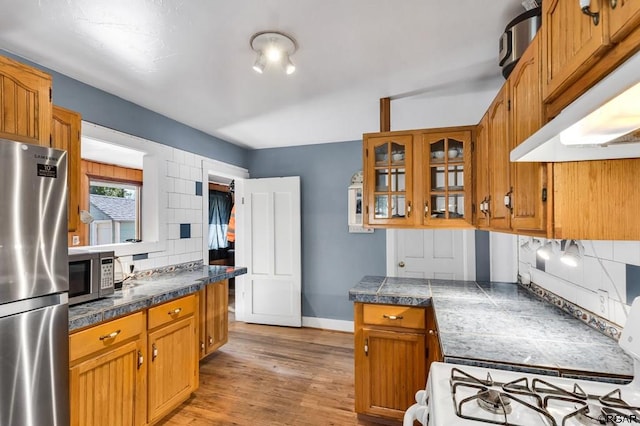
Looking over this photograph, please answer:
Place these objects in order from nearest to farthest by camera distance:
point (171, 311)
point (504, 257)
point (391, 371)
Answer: point (391, 371) → point (171, 311) → point (504, 257)

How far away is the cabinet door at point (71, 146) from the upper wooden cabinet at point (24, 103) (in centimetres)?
25

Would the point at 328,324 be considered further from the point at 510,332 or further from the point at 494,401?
the point at 494,401

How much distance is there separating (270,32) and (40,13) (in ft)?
3.56

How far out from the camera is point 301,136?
3818mm

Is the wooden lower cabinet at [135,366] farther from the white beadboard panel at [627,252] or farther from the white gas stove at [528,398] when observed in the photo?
the white beadboard panel at [627,252]

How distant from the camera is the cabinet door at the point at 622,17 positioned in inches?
25.4

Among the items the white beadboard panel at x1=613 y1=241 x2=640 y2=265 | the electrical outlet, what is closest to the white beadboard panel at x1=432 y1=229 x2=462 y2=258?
the electrical outlet

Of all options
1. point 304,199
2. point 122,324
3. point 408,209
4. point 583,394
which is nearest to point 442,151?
point 408,209

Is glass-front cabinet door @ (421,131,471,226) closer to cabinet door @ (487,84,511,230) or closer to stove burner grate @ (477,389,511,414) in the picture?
cabinet door @ (487,84,511,230)

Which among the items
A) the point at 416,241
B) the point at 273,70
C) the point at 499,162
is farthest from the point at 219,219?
the point at 499,162

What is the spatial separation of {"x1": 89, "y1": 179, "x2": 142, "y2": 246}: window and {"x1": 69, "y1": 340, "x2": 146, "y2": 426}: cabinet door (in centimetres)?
337

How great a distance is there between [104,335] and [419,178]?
225 centimetres

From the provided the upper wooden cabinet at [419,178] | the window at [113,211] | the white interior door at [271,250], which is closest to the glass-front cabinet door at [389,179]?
the upper wooden cabinet at [419,178]

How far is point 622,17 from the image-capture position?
68 centimetres
